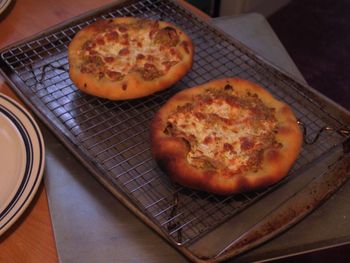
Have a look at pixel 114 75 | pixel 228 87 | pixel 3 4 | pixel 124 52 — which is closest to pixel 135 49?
pixel 124 52

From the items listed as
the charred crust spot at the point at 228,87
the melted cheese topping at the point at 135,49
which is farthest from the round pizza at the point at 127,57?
the charred crust spot at the point at 228,87

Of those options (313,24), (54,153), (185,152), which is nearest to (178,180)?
(185,152)

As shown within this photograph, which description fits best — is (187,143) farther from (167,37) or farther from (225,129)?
(167,37)

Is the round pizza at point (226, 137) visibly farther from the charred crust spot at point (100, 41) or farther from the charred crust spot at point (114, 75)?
the charred crust spot at point (100, 41)

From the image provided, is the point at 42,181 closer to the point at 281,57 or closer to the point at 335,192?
the point at 335,192

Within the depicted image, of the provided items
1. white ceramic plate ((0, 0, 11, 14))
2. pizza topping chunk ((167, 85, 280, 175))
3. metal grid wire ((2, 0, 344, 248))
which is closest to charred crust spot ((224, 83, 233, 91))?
pizza topping chunk ((167, 85, 280, 175))

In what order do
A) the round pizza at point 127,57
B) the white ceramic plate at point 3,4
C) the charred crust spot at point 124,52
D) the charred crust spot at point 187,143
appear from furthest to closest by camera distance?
the white ceramic plate at point 3,4, the charred crust spot at point 124,52, the round pizza at point 127,57, the charred crust spot at point 187,143
